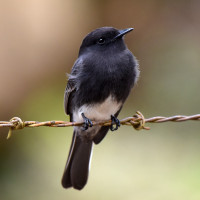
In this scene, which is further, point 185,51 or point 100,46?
point 185,51

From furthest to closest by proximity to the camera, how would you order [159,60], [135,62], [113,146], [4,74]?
1. [159,60]
2. [4,74]
3. [113,146]
4. [135,62]

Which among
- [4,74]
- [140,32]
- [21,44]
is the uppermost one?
[140,32]

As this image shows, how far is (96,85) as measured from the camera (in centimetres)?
420

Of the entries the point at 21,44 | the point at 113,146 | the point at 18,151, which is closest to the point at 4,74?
the point at 21,44

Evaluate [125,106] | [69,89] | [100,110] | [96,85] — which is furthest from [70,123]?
[125,106]

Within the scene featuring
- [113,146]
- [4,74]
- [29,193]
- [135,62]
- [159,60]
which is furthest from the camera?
[159,60]

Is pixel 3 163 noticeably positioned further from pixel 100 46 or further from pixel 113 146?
pixel 100 46

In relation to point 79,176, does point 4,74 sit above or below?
above

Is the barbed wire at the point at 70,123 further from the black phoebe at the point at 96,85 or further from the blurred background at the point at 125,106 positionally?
the blurred background at the point at 125,106

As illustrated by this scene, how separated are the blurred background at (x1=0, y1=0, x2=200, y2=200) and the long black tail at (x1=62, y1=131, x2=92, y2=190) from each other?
101cm

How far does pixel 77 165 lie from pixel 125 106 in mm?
2626

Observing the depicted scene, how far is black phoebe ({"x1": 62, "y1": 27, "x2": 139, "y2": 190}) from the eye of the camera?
4.22m

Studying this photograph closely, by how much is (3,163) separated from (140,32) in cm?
315

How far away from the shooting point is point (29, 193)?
5.91 metres
